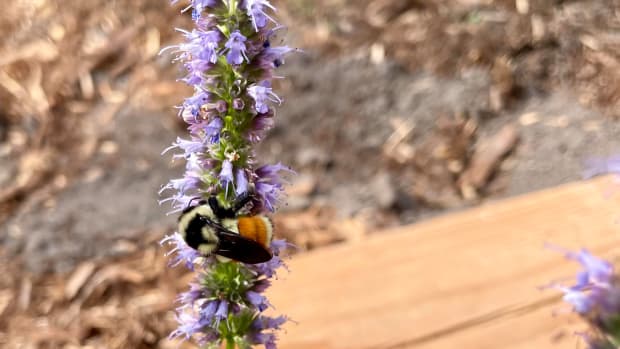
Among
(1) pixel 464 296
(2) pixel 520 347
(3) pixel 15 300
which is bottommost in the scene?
(2) pixel 520 347

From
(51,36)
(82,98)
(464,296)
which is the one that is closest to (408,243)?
(464,296)

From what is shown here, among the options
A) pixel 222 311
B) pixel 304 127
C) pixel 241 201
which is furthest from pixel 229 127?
pixel 304 127

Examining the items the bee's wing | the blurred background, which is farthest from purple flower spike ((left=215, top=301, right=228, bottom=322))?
the blurred background

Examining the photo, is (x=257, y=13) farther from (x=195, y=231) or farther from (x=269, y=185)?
(x=195, y=231)

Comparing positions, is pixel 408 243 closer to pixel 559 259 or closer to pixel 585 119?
pixel 559 259

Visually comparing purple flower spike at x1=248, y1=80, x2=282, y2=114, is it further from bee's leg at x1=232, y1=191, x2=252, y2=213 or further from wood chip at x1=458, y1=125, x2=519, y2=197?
wood chip at x1=458, y1=125, x2=519, y2=197

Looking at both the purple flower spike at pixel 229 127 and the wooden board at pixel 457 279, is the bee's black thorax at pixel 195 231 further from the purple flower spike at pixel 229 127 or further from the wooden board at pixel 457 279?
the wooden board at pixel 457 279
